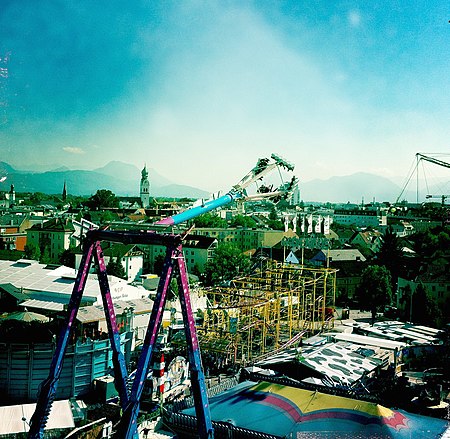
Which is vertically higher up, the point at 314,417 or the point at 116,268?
the point at 314,417

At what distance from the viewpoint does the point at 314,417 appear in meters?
11.5

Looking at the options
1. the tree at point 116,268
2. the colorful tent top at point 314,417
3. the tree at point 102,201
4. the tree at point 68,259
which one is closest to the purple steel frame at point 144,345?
the colorful tent top at point 314,417

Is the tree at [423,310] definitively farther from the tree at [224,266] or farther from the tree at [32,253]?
the tree at [32,253]

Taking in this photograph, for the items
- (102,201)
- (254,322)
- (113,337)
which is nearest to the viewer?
(113,337)

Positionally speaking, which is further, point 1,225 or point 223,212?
point 223,212

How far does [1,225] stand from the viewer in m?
66.9

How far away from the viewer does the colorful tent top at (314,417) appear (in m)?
10.8

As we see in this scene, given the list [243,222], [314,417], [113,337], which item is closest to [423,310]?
[314,417]

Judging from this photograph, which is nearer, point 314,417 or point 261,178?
point 314,417

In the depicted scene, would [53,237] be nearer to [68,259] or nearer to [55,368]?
[68,259]

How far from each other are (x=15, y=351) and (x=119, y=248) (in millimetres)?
40565

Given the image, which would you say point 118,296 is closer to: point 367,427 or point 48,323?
point 48,323

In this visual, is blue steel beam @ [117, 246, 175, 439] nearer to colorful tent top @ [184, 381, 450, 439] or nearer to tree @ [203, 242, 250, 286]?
colorful tent top @ [184, 381, 450, 439]

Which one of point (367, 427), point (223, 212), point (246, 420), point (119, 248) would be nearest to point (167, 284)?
point (246, 420)
